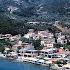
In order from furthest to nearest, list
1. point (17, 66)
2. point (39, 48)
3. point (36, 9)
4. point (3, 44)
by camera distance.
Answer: point (36, 9), point (3, 44), point (39, 48), point (17, 66)

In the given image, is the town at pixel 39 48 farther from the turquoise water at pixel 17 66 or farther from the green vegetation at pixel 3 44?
the turquoise water at pixel 17 66

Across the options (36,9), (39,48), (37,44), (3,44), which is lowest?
(39,48)

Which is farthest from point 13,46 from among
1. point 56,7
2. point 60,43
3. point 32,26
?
point 56,7

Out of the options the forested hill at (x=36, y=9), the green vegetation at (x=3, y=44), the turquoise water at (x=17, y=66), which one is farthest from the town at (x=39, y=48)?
the forested hill at (x=36, y=9)

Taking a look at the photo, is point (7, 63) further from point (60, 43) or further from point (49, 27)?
point (49, 27)

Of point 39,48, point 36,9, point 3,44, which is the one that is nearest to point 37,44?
point 39,48

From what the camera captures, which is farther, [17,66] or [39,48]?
[39,48]

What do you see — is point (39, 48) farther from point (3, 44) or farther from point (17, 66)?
point (17, 66)

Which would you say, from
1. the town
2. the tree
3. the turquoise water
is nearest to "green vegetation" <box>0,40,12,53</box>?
the town

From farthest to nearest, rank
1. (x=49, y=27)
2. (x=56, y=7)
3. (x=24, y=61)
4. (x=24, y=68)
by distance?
(x=56, y=7) → (x=49, y=27) → (x=24, y=61) → (x=24, y=68)
